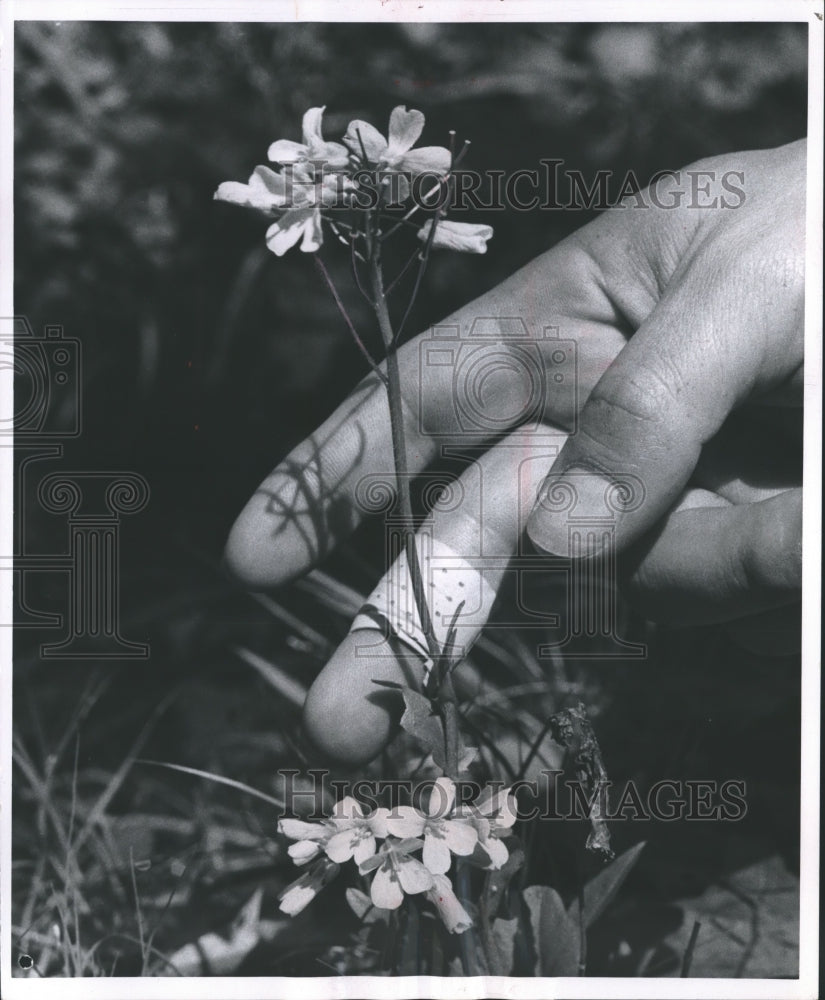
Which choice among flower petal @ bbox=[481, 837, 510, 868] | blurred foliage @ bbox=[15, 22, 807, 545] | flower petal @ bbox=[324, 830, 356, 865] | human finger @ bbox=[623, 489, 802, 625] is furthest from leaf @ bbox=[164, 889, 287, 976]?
human finger @ bbox=[623, 489, 802, 625]

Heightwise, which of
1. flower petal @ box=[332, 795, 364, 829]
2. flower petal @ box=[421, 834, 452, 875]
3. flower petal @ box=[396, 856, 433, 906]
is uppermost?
flower petal @ box=[332, 795, 364, 829]

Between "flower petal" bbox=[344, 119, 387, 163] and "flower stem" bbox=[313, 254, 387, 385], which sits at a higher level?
→ "flower petal" bbox=[344, 119, 387, 163]

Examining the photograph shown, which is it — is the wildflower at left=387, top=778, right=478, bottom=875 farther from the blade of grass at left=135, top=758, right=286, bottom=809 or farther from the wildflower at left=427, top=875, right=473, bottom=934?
the blade of grass at left=135, top=758, right=286, bottom=809

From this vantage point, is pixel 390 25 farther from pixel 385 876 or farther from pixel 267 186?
pixel 385 876

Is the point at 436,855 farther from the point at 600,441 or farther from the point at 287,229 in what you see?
the point at 287,229

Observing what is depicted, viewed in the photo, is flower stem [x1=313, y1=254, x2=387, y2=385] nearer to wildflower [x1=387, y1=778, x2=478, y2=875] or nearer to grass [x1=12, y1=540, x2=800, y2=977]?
grass [x1=12, y1=540, x2=800, y2=977]
